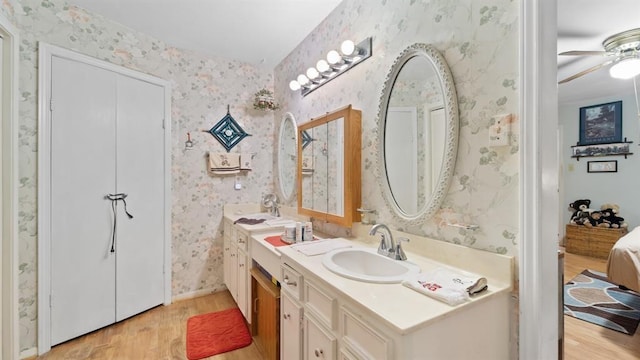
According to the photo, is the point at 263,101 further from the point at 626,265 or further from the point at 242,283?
the point at 626,265

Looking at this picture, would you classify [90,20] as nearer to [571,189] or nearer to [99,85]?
[99,85]

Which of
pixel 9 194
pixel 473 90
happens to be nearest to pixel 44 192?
pixel 9 194

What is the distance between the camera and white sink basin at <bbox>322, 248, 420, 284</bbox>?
120 centimetres

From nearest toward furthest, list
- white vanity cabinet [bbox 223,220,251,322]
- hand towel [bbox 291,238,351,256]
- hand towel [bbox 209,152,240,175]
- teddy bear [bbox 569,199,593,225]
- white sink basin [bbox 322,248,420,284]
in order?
white sink basin [bbox 322,248,420,284], hand towel [bbox 291,238,351,256], white vanity cabinet [bbox 223,220,251,322], hand towel [bbox 209,152,240,175], teddy bear [bbox 569,199,593,225]

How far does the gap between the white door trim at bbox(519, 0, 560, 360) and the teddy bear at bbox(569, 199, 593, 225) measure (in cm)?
433

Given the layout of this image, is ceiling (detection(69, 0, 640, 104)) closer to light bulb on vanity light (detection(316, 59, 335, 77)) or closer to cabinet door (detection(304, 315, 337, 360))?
light bulb on vanity light (detection(316, 59, 335, 77))

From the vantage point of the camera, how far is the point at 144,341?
2.02m

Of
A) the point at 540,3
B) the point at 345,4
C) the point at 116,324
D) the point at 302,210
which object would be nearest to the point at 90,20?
the point at 345,4

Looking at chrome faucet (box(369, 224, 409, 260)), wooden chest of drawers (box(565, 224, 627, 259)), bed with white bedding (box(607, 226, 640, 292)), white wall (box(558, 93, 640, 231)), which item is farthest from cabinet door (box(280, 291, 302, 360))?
white wall (box(558, 93, 640, 231))

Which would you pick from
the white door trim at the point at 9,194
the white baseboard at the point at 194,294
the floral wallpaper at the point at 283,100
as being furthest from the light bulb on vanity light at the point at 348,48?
the white baseboard at the point at 194,294

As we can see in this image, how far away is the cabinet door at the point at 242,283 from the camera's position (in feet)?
6.76

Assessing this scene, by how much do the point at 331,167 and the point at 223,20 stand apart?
1.49 metres

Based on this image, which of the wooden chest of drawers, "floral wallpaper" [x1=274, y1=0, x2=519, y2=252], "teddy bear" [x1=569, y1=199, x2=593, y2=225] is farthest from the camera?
"teddy bear" [x1=569, y1=199, x2=593, y2=225]

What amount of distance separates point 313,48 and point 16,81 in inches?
80.2
